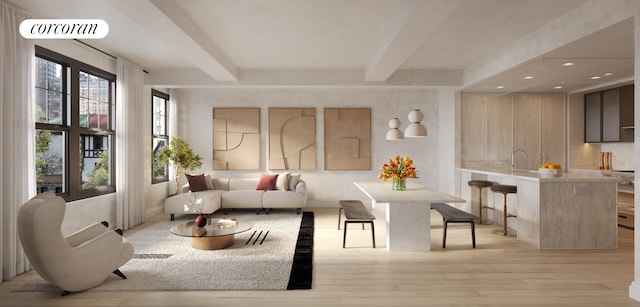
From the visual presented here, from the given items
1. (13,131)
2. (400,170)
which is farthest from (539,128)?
(13,131)

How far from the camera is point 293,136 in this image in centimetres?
793

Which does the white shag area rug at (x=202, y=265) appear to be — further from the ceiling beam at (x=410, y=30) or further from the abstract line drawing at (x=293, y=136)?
the ceiling beam at (x=410, y=30)

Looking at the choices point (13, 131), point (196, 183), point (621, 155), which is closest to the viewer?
point (13, 131)

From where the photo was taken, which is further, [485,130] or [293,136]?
[293,136]

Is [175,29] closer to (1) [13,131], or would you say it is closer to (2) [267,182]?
(1) [13,131]

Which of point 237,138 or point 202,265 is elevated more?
point 237,138

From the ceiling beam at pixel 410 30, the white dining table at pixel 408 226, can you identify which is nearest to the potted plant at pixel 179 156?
the ceiling beam at pixel 410 30

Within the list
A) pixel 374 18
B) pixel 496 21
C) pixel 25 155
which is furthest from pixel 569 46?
pixel 25 155

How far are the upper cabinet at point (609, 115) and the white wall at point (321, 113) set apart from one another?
2730 mm

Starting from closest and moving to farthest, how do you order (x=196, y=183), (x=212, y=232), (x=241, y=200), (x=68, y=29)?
1. (x=68, y=29)
2. (x=212, y=232)
3. (x=241, y=200)
4. (x=196, y=183)

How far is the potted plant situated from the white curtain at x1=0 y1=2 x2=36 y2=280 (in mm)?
3256

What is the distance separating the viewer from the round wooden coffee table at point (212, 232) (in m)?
4.26

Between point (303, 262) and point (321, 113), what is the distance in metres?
4.45

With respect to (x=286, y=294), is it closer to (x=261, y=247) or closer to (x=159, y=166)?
(x=261, y=247)
